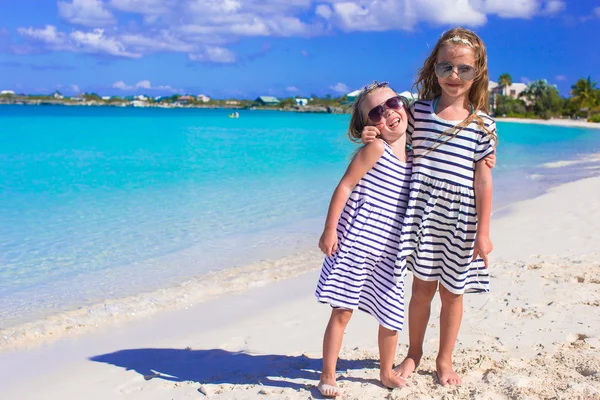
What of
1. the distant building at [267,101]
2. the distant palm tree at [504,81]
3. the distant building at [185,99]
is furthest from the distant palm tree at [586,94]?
the distant building at [185,99]

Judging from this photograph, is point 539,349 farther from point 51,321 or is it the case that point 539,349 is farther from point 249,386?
point 51,321

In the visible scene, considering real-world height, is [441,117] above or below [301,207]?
above

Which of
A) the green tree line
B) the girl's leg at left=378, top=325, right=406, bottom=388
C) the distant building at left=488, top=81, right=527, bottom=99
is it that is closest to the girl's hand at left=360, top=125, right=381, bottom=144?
the girl's leg at left=378, top=325, right=406, bottom=388

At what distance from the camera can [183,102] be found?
559 ft

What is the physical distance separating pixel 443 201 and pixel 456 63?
0.67m

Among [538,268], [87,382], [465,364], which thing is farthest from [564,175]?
[87,382]

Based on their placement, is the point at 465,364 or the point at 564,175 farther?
the point at 564,175

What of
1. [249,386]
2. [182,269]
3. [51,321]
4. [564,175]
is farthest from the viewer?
[564,175]

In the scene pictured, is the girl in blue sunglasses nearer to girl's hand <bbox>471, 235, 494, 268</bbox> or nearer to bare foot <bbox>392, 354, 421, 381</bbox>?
girl's hand <bbox>471, 235, 494, 268</bbox>

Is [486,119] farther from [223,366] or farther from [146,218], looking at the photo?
[146,218]

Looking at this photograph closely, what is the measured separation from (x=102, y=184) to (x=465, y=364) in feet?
39.5

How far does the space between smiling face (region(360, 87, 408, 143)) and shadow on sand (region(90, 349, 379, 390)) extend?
4.62ft

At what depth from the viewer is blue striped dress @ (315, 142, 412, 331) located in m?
2.77

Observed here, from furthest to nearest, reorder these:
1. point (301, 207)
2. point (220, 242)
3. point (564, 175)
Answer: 1. point (564, 175)
2. point (301, 207)
3. point (220, 242)
